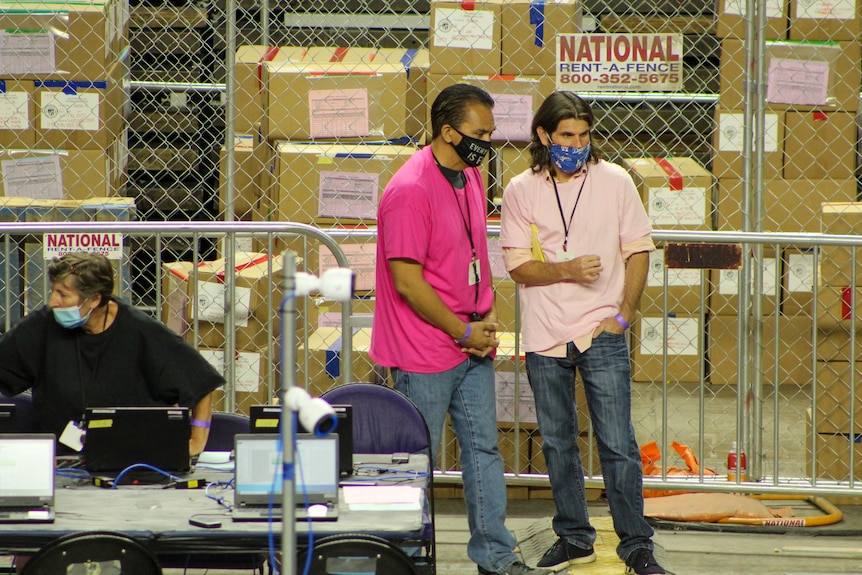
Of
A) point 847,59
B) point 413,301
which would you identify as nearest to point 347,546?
point 413,301

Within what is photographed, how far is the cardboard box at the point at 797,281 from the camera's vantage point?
21.1 feet

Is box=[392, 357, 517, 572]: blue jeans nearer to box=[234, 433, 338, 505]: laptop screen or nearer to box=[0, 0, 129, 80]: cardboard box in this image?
box=[234, 433, 338, 505]: laptop screen

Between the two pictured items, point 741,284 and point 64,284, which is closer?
point 64,284

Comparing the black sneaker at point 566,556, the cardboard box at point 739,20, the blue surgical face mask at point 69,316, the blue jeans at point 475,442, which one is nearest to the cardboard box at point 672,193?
the cardboard box at point 739,20

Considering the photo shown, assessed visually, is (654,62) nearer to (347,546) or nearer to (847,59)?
(847,59)

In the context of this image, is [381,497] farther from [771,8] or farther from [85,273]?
[771,8]

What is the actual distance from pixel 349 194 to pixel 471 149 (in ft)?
5.97

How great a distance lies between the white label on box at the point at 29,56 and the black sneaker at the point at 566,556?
3880 millimetres

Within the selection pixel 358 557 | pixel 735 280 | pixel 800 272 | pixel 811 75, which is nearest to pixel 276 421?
pixel 358 557

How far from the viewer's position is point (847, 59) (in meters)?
6.45

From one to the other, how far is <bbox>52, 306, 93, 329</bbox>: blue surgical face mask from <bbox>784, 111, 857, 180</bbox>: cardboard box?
4548 mm

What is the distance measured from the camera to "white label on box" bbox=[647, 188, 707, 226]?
686cm

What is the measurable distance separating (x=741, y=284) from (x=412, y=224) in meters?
2.12

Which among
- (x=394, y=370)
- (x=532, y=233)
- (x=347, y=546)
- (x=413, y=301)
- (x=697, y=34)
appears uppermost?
(x=697, y=34)
